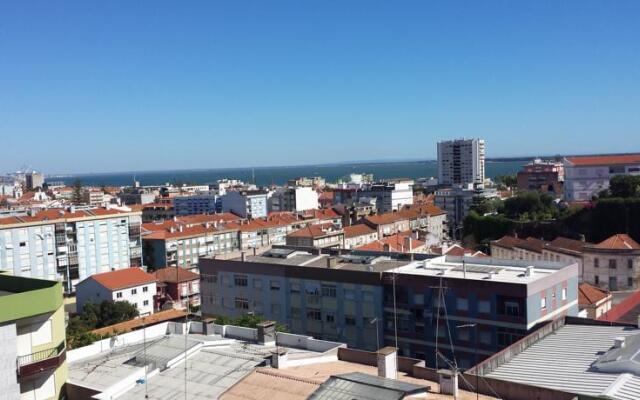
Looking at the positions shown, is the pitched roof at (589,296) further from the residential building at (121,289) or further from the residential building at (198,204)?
the residential building at (198,204)

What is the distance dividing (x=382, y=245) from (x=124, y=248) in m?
28.8

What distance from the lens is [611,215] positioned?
61969 millimetres

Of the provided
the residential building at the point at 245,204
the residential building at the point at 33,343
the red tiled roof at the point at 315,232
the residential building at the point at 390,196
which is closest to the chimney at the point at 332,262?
the residential building at the point at 33,343

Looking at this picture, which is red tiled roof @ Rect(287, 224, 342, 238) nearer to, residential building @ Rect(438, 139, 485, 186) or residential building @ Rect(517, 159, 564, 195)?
residential building @ Rect(517, 159, 564, 195)

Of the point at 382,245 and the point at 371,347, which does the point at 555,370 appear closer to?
the point at 371,347

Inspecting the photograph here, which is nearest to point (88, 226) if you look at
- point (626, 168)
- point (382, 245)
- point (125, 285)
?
point (125, 285)

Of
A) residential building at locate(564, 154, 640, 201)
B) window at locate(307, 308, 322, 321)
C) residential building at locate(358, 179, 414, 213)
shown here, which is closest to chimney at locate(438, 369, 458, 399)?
window at locate(307, 308, 322, 321)

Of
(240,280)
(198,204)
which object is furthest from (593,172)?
(240,280)

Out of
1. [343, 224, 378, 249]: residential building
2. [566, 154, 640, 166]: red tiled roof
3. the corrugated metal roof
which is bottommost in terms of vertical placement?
[343, 224, 378, 249]: residential building

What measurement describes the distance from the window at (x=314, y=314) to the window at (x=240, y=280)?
170 inches

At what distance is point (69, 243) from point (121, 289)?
1535 cm

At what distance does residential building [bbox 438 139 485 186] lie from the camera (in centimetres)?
19075

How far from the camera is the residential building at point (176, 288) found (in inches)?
2007

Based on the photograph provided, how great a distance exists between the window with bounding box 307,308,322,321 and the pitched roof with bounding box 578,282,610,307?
1426 centimetres
